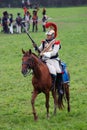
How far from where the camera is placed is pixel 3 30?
3831 centimetres

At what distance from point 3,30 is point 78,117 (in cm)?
2752

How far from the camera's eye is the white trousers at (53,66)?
11086 millimetres

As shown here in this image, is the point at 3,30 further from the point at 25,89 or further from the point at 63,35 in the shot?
the point at 25,89

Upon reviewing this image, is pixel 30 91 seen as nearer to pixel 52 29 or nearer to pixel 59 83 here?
pixel 59 83

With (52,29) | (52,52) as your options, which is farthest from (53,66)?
(52,29)

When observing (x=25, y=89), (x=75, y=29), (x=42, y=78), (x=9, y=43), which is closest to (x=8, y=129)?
(x=42, y=78)

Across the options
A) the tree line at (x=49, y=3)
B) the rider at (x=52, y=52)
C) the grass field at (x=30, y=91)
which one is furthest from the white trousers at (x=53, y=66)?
the tree line at (x=49, y=3)

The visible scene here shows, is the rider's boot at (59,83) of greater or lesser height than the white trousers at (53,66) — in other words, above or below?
below

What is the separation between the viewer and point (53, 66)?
1120 cm

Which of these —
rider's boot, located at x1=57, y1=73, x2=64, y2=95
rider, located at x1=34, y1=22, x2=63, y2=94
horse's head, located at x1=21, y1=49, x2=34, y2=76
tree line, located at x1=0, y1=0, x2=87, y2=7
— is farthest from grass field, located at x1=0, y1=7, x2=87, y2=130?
tree line, located at x1=0, y1=0, x2=87, y2=7

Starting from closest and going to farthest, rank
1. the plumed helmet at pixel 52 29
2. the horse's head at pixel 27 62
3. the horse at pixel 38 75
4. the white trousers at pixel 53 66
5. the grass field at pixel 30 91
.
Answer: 1. the horse's head at pixel 27 62
2. the horse at pixel 38 75
3. the grass field at pixel 30 91
4. the white trousers at pixel 53 66
5. the plumed helmet at pixel 52 29

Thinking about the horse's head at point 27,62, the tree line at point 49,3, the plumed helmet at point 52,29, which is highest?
the plumed helmet at point 52,29

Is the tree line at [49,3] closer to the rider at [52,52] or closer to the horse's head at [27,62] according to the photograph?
the rider at [52,52]

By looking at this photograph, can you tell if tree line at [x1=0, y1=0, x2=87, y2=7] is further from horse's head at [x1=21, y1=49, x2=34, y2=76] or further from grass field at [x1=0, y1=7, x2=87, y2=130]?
horse's head at [x1=21, y1=49, x2=34, y2=76]
